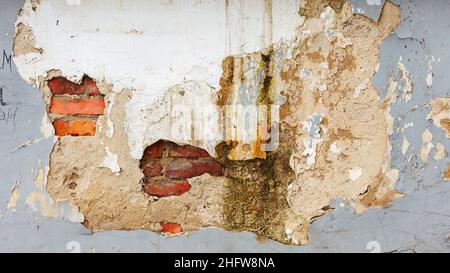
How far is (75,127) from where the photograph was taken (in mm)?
2297

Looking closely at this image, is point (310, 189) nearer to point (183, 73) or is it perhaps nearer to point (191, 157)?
point (191, 157)

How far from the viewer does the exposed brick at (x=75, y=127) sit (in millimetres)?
2283

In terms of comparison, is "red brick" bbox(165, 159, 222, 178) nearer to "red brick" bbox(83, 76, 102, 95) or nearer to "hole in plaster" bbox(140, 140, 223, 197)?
"hole in plaster" bbox(140, 140, 223, 197)

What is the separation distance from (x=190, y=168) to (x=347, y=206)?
27.6 inches

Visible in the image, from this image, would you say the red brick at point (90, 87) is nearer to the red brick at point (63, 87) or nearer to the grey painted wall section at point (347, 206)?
the red brick at point (63, 87)

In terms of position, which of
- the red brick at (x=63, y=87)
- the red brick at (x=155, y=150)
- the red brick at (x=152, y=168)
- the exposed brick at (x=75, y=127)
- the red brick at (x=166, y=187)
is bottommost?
the red brick at (x=166, y=187)

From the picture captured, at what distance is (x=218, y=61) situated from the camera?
231 cm

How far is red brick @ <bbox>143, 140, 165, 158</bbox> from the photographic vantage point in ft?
7.65

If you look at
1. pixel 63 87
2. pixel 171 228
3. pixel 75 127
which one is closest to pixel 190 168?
pixel 171 228

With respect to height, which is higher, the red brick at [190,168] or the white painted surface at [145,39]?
the white painted surface at [145,39]

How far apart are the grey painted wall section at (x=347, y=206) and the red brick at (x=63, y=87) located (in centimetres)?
7

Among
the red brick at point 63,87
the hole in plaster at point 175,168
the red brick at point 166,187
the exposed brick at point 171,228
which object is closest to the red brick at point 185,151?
the hole in plaster at point 175,168

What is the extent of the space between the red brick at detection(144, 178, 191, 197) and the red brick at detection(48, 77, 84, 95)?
49 centimetres

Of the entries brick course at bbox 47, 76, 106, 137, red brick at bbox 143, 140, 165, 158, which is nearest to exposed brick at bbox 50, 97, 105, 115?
brick course at bbox 47, 76, 106, 137
